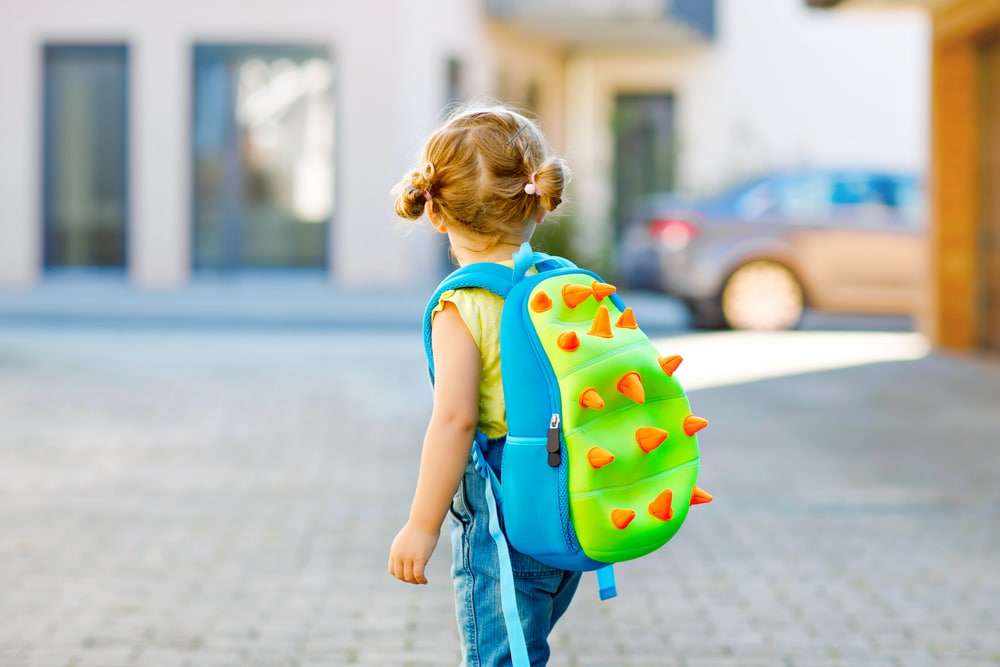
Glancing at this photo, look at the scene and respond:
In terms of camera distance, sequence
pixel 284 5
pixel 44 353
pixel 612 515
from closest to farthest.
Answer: pixel 612 515, pixel 44 353, pixel 284 5

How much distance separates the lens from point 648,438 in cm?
245

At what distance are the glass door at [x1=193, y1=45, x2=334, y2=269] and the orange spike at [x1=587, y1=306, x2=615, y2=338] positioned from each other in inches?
747

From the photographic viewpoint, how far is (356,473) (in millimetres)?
7094

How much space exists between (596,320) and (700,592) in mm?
2638

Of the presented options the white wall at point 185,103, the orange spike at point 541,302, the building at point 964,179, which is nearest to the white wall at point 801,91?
the white wall at point 185,103

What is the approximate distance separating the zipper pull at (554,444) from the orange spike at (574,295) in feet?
0.58

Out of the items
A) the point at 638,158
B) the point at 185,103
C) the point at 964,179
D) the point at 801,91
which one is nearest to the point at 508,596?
the point at 964,179

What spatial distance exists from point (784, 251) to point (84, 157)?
10.5m

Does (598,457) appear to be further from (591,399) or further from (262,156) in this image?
(262,156)

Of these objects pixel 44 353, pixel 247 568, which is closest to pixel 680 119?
pixel 44 353

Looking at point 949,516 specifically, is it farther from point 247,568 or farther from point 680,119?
point 680,119

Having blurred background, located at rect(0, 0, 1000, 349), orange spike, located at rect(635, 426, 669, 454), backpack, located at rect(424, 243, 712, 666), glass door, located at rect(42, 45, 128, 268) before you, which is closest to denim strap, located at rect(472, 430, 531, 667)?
backpack, located at rect(424, 243, 712, 666)

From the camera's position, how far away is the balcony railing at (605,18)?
22.3m

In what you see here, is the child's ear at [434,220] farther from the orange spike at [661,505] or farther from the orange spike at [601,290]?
the orange spike at [661,505]
